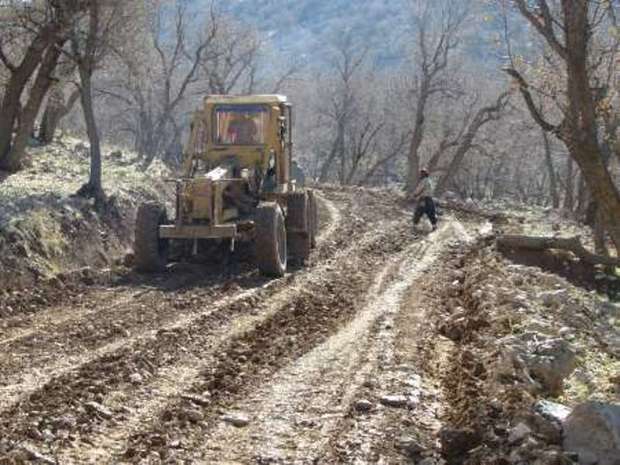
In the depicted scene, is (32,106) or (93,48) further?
(32,106)

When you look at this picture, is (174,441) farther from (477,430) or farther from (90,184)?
(90,184)

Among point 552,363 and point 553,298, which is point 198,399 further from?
point 553,298

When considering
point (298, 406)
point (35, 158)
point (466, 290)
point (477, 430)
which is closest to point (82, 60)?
point (35, 158)

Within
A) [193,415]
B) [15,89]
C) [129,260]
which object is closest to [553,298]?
[193,415]

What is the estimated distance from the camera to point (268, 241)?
12742 millimetres

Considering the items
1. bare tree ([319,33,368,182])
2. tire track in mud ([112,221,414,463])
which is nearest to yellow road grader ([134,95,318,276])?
tire track in mud ([112,221,414,463])

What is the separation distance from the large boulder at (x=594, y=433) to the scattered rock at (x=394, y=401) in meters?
1.60

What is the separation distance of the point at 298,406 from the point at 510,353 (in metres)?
1.86

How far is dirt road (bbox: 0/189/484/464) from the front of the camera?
5.95 m

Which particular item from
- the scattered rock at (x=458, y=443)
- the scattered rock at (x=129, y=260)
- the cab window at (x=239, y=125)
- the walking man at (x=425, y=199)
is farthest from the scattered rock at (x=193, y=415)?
the walking man at (x=425, y=199)

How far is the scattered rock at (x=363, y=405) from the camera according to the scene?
6.77m

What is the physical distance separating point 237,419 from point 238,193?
7.60 meters

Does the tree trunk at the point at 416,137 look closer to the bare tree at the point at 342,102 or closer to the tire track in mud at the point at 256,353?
the bare tree at the point at 342,102

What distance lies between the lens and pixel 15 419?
6.14 m
